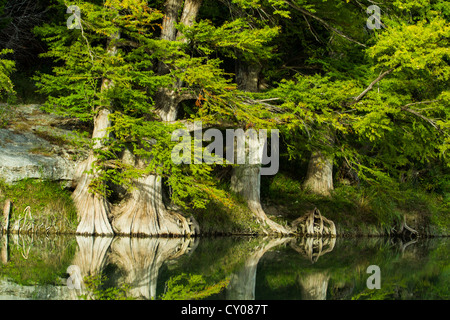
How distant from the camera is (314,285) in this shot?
6348mm

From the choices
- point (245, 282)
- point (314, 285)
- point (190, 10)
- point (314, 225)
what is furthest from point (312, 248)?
point (190, 10)

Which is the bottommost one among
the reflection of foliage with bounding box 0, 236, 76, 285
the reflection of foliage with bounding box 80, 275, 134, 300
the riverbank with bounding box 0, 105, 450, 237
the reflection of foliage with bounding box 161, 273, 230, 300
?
the reflection of foliage with bounding box 161, 273, 230, 300

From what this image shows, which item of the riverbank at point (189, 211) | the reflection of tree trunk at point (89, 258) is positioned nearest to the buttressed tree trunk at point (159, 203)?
the riverbank at point (189, 211)

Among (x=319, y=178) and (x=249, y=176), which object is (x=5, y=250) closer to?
(x=249, y=176)

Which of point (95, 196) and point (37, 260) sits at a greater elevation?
point (95, 196)

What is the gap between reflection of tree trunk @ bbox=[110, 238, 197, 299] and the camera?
5867 millimetres

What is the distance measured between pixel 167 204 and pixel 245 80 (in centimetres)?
359

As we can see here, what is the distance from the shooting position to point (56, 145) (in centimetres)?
1283

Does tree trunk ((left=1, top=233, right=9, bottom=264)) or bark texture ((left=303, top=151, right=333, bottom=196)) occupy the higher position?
bark texture ((left=303, top=151, right=333, bottom=196))

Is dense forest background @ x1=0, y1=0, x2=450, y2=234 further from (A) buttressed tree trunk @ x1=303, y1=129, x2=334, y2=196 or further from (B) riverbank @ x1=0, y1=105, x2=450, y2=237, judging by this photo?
(A) buttressed tree trunk @ x1=303, y1=129, x2=334, y2=196

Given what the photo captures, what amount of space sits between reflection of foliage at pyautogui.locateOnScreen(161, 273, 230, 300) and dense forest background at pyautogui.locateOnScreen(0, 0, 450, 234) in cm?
448

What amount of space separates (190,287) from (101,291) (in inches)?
35.8

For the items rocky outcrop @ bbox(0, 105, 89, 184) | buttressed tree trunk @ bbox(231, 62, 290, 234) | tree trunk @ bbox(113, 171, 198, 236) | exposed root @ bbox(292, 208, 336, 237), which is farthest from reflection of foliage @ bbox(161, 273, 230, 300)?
exposed root @ bbox(292, 208, 336, 237)
